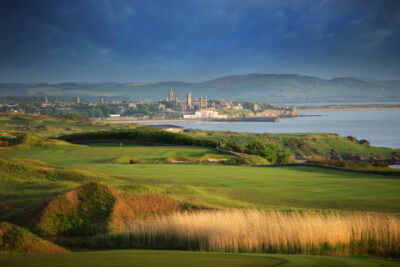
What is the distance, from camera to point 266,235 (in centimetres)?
892

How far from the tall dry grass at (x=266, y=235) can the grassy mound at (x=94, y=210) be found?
710mm

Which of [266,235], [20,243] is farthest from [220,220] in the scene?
[20,243]

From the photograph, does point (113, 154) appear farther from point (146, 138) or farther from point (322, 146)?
point (322, 146)

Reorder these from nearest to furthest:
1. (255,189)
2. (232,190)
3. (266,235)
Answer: (266,235) < (232,190) < (255,189)

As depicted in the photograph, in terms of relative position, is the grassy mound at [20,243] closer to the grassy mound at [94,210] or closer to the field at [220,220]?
the field at [220,220]

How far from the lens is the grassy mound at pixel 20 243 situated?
7164 mm

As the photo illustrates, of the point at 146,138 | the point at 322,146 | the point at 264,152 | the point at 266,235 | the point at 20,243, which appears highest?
the point at 20,243

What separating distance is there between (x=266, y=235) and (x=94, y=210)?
15.2 ft

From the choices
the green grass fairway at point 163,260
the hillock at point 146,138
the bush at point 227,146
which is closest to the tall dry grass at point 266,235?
the green grass fairway at point 163,260

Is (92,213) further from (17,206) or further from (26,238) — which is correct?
(26,238)

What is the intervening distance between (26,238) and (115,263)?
8.12 feet

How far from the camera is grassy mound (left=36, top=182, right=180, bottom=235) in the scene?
10281mm

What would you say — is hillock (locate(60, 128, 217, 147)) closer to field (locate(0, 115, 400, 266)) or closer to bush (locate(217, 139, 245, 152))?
bush (locate(217, 139, 245, 152))

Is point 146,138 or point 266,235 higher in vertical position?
point 266,235
